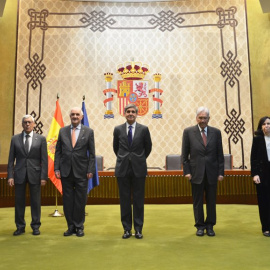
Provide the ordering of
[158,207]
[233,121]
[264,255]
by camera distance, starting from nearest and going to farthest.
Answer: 1. [264,255]
2. [158,207]
3. [233,121]

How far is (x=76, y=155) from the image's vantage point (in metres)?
3.92

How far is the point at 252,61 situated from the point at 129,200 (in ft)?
17.6

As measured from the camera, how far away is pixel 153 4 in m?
8.21

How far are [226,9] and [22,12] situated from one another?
15.0 feet

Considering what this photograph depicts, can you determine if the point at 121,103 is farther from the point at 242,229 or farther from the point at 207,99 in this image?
the point at 242,229

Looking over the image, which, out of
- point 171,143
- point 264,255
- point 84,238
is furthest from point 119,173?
point 171,143

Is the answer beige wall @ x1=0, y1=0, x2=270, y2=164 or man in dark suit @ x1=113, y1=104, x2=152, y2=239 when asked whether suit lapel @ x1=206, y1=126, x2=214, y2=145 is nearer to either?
man in dark suit @ x1=113, y1=104, x2=152, y2=239

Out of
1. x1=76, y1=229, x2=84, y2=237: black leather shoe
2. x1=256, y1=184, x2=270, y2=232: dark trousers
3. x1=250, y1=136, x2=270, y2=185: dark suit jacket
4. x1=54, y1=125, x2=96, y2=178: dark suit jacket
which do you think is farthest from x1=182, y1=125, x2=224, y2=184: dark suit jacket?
x1=76, y1=229, x2=84, y2=237: black leather shoe

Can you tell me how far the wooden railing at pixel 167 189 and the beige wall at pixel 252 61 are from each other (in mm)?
1754

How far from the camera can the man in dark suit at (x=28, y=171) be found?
13.2ft

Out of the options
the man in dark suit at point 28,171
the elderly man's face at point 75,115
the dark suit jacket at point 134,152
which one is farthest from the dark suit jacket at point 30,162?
the dark suit jacket at point 134,152

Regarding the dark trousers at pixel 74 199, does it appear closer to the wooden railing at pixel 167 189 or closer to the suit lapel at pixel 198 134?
the suit lapel at pixel 198 134

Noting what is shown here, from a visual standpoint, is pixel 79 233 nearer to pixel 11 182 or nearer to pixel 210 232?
pixel 11 182

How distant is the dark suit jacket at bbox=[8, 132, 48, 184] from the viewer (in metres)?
4.05
